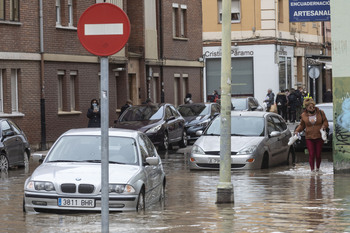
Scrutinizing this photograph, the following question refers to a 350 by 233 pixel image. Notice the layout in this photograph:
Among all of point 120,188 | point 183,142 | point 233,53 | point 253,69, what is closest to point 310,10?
point 183,142

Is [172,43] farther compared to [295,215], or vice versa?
[172,43]

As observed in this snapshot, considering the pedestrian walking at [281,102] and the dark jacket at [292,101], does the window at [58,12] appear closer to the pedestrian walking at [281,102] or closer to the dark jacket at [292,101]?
the pedestrian walking at [281,102]

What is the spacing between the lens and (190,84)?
50.6m

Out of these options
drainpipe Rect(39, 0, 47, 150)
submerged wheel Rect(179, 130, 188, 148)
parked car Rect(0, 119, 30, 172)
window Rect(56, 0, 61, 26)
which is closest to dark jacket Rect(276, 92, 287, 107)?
submerged wheel Rect(179, 130, 188, 148)

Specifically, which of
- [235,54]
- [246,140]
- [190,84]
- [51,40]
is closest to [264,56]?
[235,54]

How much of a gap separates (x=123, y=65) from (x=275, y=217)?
93.8 feet

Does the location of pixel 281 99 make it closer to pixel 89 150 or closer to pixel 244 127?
pixel 244 127

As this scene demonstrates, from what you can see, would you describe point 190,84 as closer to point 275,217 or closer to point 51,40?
point 51,40

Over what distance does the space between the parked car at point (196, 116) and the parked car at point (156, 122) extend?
1647 millimetres

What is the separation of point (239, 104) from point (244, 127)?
1783cm

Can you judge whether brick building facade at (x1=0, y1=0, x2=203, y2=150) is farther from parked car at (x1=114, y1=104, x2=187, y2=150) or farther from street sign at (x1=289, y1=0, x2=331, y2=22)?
street sign at (x1=289, y1=0, x2=331, y2=22)

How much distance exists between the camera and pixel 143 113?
32.5 meters

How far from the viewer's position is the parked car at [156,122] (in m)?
31.2

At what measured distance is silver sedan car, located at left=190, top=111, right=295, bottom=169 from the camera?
2223 centimetres
